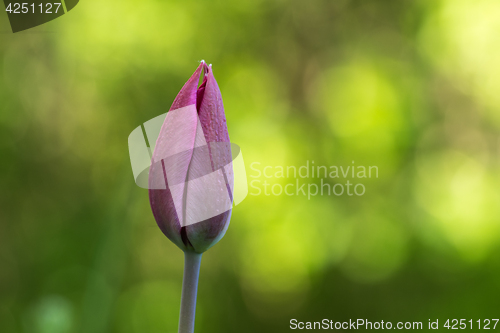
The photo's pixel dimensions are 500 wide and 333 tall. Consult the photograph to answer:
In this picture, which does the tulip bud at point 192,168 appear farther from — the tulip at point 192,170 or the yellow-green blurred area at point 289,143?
the yellow-green blurred area at point 289,143

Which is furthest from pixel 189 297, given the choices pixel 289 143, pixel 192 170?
pixel 289 143

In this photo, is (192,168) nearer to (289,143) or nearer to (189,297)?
(189,297)

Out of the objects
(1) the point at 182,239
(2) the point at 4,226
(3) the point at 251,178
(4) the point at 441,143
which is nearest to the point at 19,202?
(2) the point at 4,226

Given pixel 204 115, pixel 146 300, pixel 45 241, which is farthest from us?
pixel 146 300

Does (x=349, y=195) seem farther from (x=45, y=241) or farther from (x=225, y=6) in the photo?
(x=45, y=241)

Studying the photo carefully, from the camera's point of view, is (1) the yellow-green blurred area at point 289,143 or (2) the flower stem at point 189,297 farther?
(1) the yellow-green blurred area at point 289,143

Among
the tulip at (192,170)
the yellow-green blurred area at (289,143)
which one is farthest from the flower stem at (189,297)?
the yellow-green blurred area at (289,143)

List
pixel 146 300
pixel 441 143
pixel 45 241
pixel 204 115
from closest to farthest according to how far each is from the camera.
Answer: pixel 204 115
pixel 45 241
pixel 146 300
pixel 441 143
